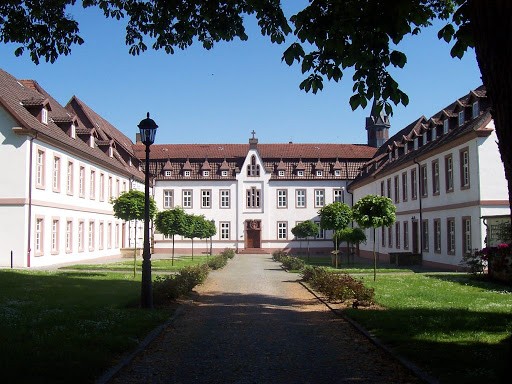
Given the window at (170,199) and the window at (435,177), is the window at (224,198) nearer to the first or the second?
the window at (170,199)

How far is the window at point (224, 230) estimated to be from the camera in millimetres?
57969

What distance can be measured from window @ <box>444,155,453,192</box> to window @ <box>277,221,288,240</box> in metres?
30.1

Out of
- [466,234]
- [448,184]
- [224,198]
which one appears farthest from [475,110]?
[224,198]

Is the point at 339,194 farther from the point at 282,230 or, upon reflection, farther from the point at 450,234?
the point at 450,234

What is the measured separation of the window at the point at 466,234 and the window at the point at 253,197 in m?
32.9

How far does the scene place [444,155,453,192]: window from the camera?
28734 millimetres

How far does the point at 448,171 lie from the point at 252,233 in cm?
3105

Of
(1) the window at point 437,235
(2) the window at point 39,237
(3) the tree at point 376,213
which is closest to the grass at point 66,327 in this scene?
(3) the tree at point 376,213

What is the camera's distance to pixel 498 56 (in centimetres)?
452

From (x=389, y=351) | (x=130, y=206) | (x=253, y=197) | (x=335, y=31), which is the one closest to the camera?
(x=335, y=31)

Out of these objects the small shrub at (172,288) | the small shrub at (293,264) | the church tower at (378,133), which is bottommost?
the small shrub at (293,264)

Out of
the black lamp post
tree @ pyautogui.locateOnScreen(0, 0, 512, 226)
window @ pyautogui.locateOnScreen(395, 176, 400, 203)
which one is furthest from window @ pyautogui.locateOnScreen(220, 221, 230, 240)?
tree @ pyautogui.locateOnScreen(0, 0, 512, 226)

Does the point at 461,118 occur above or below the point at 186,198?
above

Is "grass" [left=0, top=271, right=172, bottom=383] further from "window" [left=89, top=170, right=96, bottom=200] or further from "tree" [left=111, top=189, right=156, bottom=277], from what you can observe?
"window" [left=89, top=170, right=96, bottom=200]
